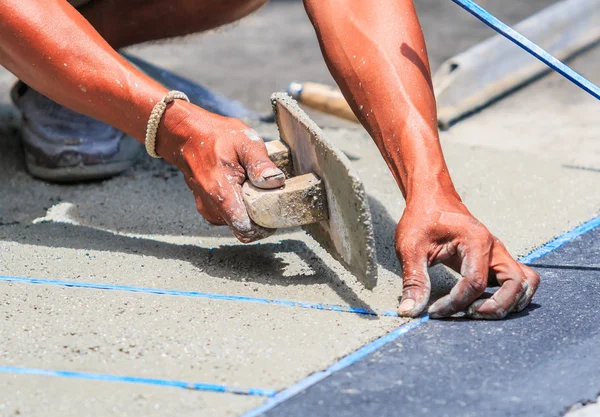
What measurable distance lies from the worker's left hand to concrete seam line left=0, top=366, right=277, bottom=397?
1.26 ft

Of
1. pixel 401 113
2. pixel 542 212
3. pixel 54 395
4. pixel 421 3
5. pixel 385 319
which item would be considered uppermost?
pixel 401 113

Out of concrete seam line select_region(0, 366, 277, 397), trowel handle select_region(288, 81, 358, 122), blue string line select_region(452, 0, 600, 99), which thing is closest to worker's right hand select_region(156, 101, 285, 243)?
concrete seam line select_region(0, 366, 277, 397)

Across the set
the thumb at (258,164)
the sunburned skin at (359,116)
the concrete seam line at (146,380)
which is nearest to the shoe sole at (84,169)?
the sunburned skin at (359,116)

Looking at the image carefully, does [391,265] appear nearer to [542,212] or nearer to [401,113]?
[401,113]

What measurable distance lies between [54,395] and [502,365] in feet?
2.58

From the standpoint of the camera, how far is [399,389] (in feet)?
4.86

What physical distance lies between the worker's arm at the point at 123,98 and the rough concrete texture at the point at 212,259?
0.63 feet

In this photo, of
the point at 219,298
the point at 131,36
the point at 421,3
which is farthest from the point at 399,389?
the point at 421,3

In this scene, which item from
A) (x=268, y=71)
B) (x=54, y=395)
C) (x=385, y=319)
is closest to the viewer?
(x=54, y=395)

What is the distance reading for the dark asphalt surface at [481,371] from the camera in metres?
1.43

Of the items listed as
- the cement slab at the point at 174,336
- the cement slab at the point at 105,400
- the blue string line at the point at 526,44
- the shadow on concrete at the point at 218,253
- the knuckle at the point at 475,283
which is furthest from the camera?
the blue string line at the point at 526,44

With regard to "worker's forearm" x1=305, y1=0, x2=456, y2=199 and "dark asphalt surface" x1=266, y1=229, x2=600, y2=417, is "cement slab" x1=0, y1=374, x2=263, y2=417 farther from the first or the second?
"worker's forearm" x1=305, y1=0, x2=456, y2=199

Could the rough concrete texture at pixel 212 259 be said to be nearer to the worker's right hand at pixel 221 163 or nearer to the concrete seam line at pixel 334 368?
the concrete seam line at pixel 334 368

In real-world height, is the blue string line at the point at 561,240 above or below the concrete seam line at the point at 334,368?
below
